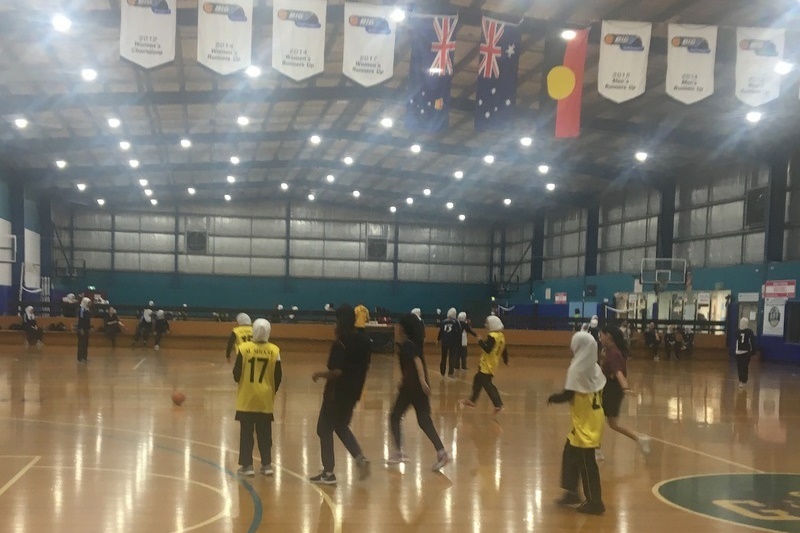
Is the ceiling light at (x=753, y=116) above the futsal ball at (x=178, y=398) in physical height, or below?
above

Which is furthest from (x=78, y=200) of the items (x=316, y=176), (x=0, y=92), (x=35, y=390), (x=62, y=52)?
(x=35, y=390)

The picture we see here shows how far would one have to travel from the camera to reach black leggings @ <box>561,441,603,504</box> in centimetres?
626

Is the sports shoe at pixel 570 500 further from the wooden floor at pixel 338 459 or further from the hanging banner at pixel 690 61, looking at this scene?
the hanging banner at pixel 690 61

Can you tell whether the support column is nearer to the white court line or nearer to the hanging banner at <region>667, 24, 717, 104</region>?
the hanging banner at <region>667, 24, 717, 104</region>

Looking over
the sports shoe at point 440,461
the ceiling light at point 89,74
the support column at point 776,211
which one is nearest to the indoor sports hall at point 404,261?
the sports shoe at point 440,461

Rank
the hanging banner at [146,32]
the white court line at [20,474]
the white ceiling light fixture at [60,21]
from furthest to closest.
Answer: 1. the white ceiling light fixture at [60,21]
2. the hanging banner at [146,32]
3. the white court line at [20,474]

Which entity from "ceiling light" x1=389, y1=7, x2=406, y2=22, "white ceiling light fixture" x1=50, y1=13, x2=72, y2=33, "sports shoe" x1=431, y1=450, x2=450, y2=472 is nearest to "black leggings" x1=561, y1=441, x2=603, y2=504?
"sports shoe" x1=431, y1=450, x2=450, y2=472

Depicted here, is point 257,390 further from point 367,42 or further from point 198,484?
point 367,42

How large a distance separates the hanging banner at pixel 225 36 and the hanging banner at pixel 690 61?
804 cm

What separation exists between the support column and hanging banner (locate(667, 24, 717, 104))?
49.4 ft

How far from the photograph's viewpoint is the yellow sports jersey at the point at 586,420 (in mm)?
6191

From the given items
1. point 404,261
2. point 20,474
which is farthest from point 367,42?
point 404,261

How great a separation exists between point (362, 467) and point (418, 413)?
87 centimetres

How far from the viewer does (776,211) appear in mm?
26391
